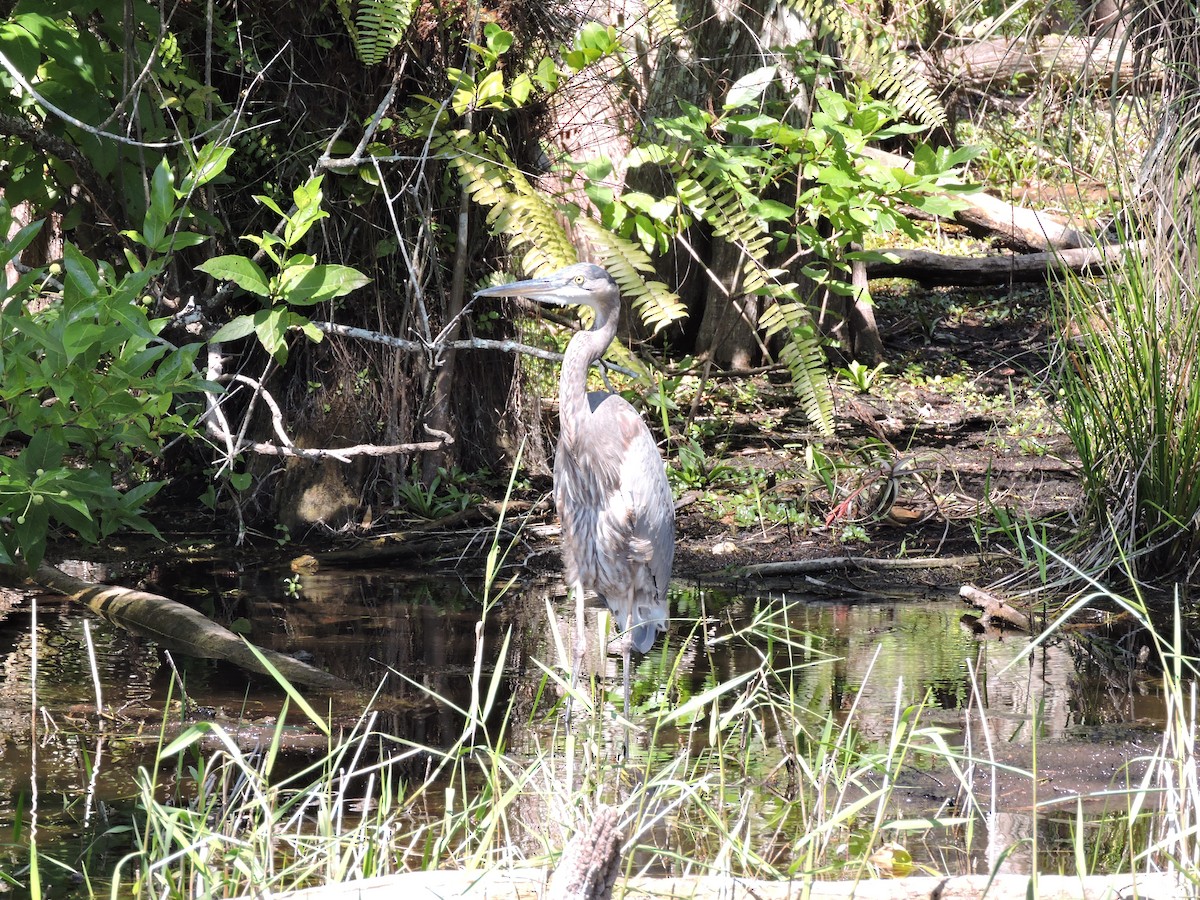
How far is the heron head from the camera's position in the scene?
5453 millimetres

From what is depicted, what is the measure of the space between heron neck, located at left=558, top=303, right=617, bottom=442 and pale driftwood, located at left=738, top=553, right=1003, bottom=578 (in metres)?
1.24

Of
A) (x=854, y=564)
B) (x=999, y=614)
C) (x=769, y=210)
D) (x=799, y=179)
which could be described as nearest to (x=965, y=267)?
(x=799, y=179)

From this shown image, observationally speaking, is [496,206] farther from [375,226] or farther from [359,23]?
[359,23]

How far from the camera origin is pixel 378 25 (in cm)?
574

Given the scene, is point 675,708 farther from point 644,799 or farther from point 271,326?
point 271,326

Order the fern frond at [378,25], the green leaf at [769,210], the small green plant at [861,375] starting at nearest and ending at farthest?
the fern frond at [378,25] < the green leaf at [769,210] < the small green plant at [861,375]

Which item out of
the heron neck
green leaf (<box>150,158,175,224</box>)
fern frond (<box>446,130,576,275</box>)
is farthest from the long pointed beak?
green leaf (<box>150,158,175,224</box>)

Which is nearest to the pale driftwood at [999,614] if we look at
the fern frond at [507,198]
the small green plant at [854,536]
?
the small green plant at [854,536]

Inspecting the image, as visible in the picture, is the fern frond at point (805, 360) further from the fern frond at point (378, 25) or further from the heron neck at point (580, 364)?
the fern frond at point (378, 25)

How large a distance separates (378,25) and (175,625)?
9.24ft

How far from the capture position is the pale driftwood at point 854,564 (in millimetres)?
6113

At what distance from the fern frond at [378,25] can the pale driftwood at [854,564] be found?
2.97 m

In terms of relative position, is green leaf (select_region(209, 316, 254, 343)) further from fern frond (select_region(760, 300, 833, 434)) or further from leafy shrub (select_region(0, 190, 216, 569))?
fern frond (select_region(760, 300, 833, 434))

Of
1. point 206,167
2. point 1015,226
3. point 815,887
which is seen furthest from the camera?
point 1015,226
